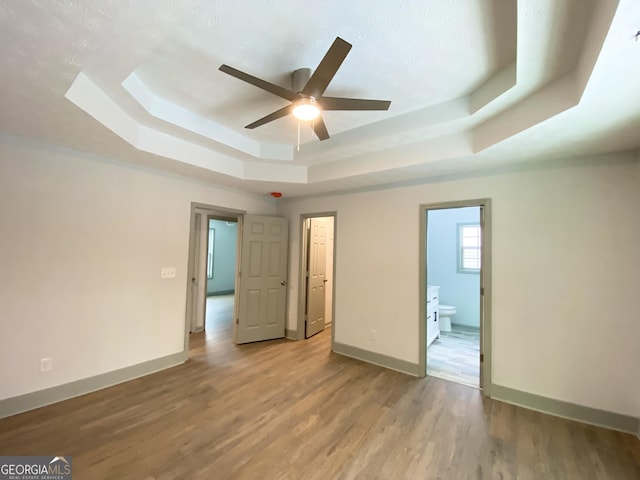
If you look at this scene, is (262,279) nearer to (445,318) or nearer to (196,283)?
(196,283)

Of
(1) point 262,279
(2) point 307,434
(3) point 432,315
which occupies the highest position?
(1) point 262,279

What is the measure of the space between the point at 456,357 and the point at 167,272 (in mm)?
4101

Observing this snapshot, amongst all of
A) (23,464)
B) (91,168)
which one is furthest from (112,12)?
(23,464)

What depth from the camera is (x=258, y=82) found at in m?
1.65

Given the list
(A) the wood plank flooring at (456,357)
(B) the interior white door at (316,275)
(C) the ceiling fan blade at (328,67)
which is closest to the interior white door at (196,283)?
(B) the interior white door at (316,275)

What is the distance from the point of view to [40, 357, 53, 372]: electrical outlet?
2.54 metres

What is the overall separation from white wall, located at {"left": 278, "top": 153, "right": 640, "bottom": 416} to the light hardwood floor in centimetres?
40

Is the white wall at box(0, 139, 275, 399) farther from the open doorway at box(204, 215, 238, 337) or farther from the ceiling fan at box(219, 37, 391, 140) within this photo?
the open doorway at box(204, 215, 238, 337)

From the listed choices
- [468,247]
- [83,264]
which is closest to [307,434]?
[83,264]

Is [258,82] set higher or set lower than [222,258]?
higher

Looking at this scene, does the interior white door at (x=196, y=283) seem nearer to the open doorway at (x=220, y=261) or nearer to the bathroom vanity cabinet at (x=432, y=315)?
the open doorway at (x=220, y=261)

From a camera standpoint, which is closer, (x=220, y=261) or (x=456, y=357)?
(x=456, y=357)

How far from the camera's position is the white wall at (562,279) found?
2.40 meters

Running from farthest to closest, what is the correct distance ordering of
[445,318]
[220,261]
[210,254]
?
1. [220,261]
2. [210,254]
3. [445,318]
